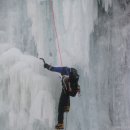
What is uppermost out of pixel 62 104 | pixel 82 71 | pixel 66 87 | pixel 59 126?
pixel 82 71

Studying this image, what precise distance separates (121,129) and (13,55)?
1742mm

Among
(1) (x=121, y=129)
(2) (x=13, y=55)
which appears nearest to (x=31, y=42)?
(2) (x=13, y=55)

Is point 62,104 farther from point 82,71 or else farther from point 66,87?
A: point 82,71

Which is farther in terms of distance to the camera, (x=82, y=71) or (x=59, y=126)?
(x=82, y=71)

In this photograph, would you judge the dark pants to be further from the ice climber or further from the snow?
the snow

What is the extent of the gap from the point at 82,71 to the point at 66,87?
0.48m

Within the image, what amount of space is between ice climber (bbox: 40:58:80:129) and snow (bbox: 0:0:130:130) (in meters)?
0.21

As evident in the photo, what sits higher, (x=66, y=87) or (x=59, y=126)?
(x=66, y=87)

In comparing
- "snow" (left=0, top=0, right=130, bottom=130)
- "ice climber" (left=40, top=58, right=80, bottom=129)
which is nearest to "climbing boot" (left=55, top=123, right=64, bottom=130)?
"ice climber" (left=40, top=58, right=80, bottom=129)

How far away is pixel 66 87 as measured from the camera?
14.3 ft

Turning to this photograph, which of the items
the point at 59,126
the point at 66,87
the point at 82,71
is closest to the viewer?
the point at 66,87

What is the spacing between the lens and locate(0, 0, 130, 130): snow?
475cm

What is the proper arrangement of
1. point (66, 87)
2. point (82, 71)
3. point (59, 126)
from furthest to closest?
point (82, 71) < point (59, 126) < point (66, 87)

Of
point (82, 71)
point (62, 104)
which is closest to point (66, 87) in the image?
point (62, 104)
